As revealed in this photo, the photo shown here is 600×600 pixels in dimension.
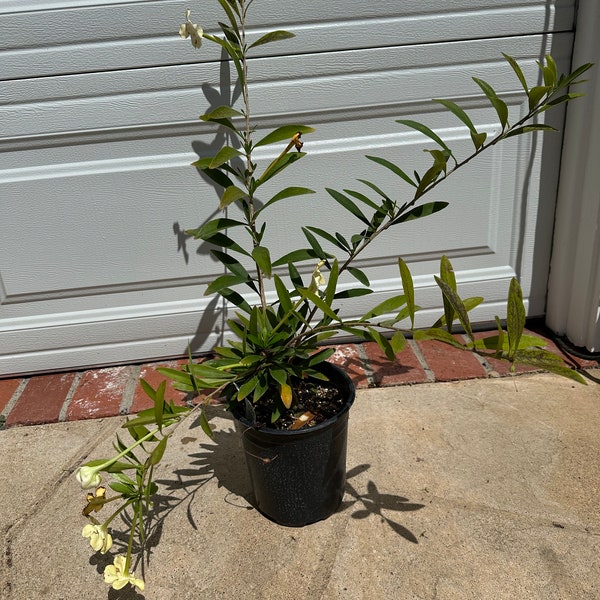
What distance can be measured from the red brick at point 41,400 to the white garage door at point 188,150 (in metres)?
0.06

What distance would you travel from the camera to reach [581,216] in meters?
2.11

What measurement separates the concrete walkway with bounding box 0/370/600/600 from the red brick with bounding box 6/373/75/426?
1.9 inches

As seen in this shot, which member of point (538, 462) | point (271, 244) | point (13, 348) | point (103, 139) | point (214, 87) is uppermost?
point (214, 87)

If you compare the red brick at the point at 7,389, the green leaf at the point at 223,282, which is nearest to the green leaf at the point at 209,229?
the green leaf at the point at 223,282

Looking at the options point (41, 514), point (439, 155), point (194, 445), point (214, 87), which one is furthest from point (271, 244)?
point (41, 514)

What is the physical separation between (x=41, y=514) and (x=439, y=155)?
140 cm

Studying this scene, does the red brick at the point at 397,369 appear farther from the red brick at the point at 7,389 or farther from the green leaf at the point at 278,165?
the red brick at the point at 7,389

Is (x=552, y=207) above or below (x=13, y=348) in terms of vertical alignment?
above

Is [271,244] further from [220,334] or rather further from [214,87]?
[214,87]

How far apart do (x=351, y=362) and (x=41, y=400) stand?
1.13 meters

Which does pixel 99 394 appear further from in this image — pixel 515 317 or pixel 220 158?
pixel 515 317

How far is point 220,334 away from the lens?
7.50 feet

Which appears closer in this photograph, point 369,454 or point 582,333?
point 369,454

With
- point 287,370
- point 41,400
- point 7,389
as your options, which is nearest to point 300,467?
point 287,370
